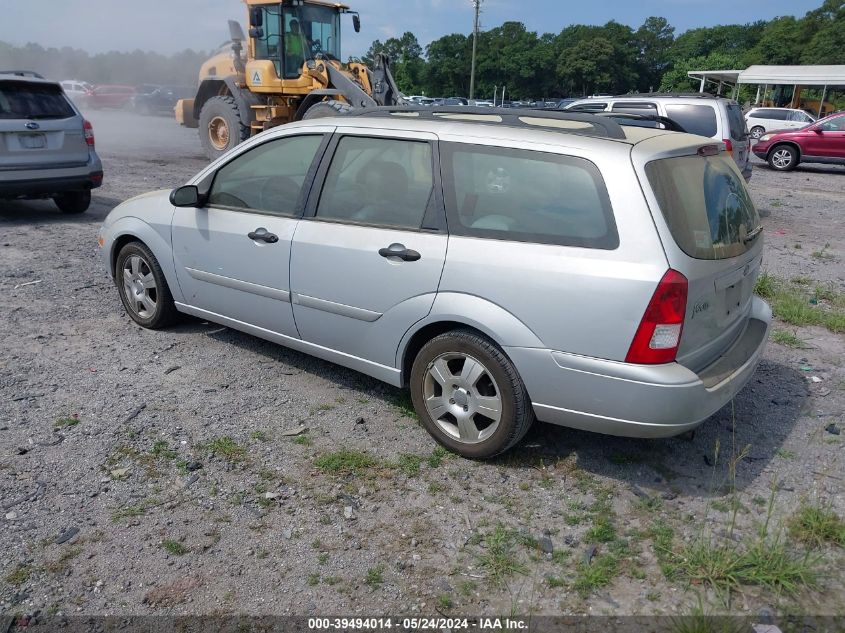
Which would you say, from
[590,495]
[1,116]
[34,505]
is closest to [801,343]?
[590,495]

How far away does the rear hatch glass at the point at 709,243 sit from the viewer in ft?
10.8

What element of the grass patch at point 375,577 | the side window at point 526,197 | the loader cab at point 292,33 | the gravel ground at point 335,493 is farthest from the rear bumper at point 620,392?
the loader cab at point 292,33

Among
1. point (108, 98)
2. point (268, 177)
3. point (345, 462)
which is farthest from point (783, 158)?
point (108, 98)

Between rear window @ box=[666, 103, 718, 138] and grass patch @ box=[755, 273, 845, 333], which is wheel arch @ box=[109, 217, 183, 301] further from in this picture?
rear window @ box=[666, 103, 718, 138]

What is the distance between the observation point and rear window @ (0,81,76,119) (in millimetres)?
8656

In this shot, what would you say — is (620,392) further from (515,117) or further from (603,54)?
(603,54)

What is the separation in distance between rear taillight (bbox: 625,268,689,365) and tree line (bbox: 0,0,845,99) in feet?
245

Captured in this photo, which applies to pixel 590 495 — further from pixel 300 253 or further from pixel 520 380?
pixel 300 253

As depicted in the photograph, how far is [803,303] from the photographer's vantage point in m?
6.49

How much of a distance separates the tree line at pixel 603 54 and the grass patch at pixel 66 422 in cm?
7575

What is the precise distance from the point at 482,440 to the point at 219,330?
9.20 feet

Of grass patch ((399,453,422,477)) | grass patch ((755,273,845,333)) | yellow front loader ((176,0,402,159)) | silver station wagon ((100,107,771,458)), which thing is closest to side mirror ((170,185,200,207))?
silver station wagon ((100,107,771,458))

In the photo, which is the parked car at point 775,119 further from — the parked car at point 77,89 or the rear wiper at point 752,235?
the parked car at point 77,89

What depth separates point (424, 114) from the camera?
430 centimetres
